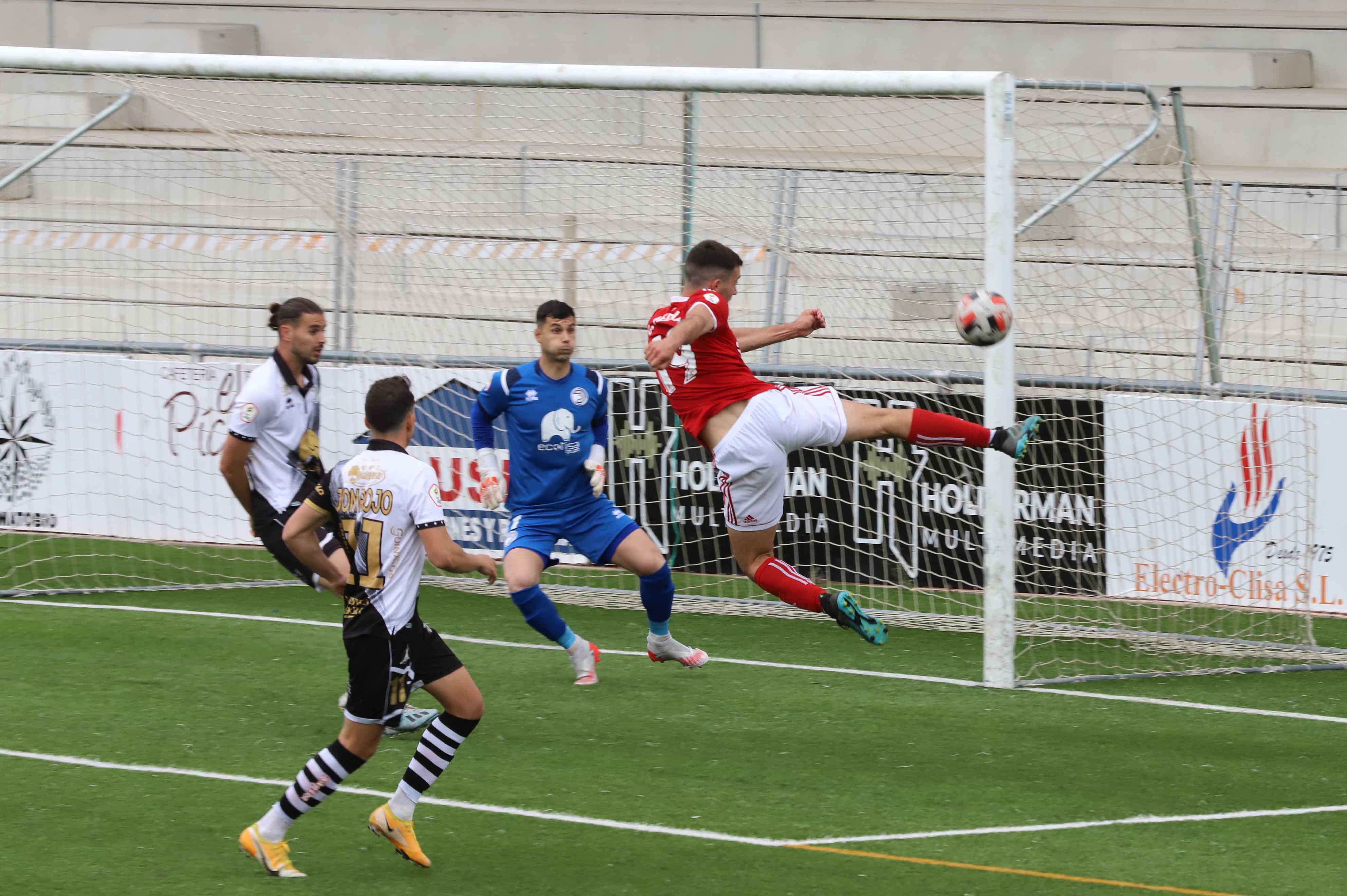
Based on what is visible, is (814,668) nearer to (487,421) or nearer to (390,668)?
(487,421)

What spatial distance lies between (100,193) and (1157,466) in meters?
9.19

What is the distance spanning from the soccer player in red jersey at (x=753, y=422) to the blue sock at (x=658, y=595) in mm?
454

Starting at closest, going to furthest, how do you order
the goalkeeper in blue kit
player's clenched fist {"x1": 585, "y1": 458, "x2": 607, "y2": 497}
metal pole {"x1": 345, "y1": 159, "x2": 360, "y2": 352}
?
player's clenched fist {"x1": 585, "y1": 458, "x2": 607, "y2": 497}, the goalkeeper in blue kit, metal pole {"x1": 345, "y1": 159, "x2": 360, "y2": 352}

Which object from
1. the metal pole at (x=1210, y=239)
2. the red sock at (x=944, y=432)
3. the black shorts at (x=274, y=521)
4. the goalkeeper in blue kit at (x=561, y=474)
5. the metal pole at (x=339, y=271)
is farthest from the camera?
the metal pole at (x=339, y=271)

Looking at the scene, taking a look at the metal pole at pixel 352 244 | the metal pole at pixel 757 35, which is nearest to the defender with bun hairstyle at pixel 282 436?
the metal pole at pixel 352 244

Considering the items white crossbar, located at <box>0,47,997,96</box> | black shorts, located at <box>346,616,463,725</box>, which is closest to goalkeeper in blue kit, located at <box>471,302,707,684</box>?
white crossbar, located at <box>0,47,997,96</box>

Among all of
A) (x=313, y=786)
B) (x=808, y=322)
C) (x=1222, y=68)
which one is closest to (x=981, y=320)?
(x=808, y=322)

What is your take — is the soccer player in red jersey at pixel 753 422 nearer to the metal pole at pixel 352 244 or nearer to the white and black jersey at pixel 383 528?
the white and black jersey at pixel 383 528

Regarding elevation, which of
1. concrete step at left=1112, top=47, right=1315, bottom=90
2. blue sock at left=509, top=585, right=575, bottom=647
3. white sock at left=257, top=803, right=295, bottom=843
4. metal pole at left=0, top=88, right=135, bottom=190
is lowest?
white sock at left=257, top=803, right=295, bottom=843

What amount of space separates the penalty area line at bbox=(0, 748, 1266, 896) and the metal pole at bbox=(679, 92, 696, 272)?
470 centimetres

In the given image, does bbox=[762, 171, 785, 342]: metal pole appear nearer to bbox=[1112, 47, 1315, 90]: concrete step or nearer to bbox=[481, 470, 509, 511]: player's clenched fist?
bbox=[481, 470, 509, 511]: player's clenched fist

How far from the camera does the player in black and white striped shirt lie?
491cm

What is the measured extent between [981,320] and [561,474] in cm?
224

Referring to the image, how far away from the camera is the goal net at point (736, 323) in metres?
9.18
